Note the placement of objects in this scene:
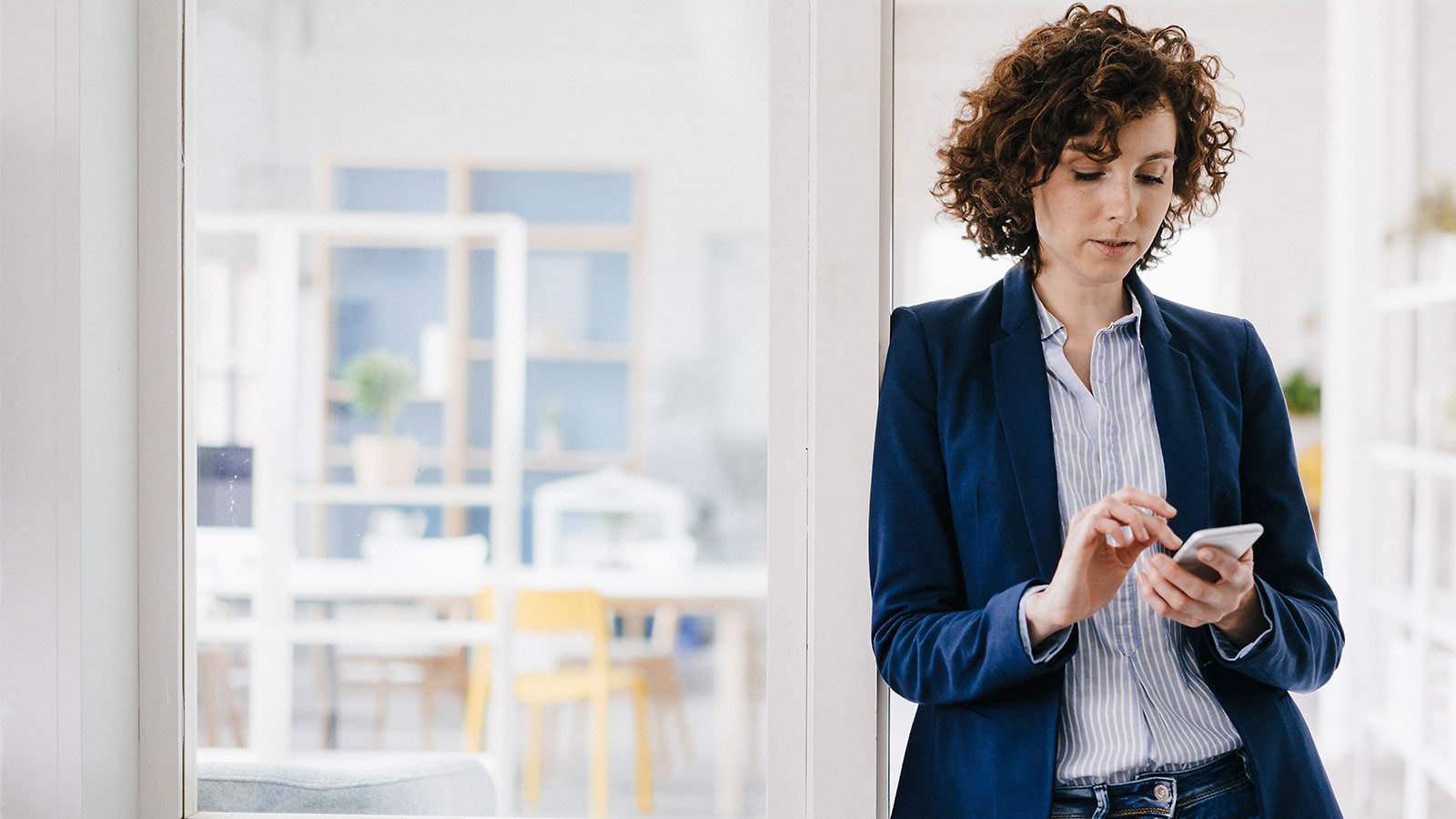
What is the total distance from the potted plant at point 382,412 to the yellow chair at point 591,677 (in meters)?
0.18

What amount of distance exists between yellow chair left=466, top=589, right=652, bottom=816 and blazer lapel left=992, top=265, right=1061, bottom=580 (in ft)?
1.72

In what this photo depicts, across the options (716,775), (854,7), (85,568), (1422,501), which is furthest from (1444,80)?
(85,568)

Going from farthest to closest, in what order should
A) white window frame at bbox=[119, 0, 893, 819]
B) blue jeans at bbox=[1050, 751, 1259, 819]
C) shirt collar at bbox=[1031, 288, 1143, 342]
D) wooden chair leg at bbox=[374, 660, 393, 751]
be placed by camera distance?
1. wooden chair leg at bbox=[374, 660, 393, 751]
2. white window frame at bbox=[119, 0, 893, 819]
3. shirt collar at bbox=[1031, 288, 1143, 342]
4. blue jeans at bbox=[1050, 751, 1259, 819]

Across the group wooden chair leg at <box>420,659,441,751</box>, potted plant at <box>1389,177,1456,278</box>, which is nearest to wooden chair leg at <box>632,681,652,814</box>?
wooden chair leg at <box>420,659,441,751</box>

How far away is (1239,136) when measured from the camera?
4.00 ft

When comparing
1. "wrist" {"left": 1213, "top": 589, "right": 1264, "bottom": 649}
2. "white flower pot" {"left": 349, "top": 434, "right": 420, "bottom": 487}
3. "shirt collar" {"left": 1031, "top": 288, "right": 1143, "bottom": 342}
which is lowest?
"wrist" {"left": 1213, "top": 589, "right": 1264, "bottom": 649}

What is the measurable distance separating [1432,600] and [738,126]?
1052 millimetres

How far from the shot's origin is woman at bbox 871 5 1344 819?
1002 millimetres

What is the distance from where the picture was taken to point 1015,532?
104 centimetres

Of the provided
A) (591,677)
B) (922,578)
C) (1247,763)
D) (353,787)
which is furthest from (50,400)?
(1247,763)

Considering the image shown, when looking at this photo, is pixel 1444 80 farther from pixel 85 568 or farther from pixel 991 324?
pixel 85 568

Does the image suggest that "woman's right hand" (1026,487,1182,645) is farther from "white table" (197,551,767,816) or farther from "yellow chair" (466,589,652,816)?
"yellow chair" (466,589,652,816)

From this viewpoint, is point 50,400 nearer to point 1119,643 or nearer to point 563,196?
point 563,196

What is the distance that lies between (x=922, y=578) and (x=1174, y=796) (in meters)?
0.30
